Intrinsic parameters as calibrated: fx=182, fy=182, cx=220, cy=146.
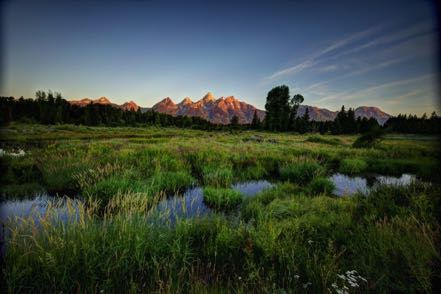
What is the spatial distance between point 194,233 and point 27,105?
121 meters

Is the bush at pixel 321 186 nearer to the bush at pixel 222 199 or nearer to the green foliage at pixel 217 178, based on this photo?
the bush at pixel 222 199

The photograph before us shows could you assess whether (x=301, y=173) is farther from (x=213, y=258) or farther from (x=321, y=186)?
(x=213, y=258)

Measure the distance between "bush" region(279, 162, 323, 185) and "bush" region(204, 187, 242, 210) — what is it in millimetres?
3795

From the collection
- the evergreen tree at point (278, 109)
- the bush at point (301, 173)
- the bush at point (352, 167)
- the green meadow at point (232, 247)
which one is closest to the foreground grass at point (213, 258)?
the green meadow at point (232, 247)

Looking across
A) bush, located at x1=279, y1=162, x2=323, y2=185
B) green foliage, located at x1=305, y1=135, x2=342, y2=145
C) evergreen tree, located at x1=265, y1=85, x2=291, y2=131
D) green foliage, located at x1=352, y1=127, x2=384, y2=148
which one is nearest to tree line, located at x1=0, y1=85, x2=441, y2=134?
evergreen tree, located at x1=265, y1=85, x2=291, y2=131

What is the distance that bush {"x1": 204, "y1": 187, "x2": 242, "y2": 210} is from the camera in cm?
604

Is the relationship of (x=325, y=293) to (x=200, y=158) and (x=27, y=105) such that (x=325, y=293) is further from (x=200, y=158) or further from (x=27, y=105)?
(x=27, y=105)

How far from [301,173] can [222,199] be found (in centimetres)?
501

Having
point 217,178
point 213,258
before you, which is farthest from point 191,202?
point 217,178

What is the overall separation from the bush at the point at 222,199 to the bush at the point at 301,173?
12.4ft

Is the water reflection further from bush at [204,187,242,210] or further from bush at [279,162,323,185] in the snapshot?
bush at [279,162,323,185]

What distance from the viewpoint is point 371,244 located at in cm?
310

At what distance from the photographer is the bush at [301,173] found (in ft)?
29.5

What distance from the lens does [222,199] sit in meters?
6.20
